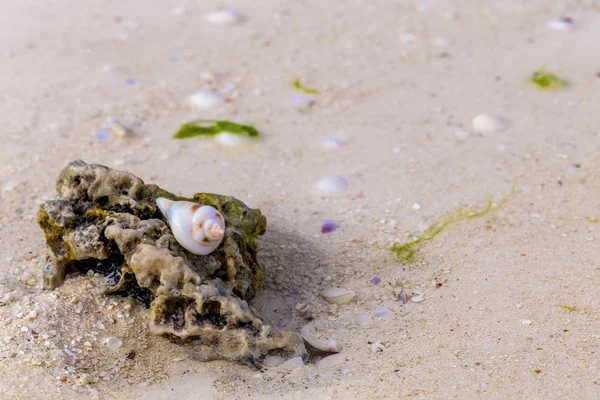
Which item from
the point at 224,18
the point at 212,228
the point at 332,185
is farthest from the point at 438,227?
the point at 224,18

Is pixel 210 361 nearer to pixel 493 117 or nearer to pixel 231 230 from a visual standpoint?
pixel 231 230

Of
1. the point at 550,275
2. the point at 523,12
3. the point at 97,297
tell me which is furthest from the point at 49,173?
the point at 523,12

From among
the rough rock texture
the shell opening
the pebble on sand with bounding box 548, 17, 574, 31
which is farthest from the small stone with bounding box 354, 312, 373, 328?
the pebble on sand with bounding box 548, 17, 574, 31

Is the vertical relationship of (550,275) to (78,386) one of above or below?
below

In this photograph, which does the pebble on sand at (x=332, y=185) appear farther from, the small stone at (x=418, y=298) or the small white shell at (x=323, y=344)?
the small white shell at (x=323, y=344)

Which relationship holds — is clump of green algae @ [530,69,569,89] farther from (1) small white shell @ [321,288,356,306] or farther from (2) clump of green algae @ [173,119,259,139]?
(1) small white shell @ [321,288,356,306]

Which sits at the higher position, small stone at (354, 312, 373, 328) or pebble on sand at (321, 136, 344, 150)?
small stone at (354, 312, 373, 328)
